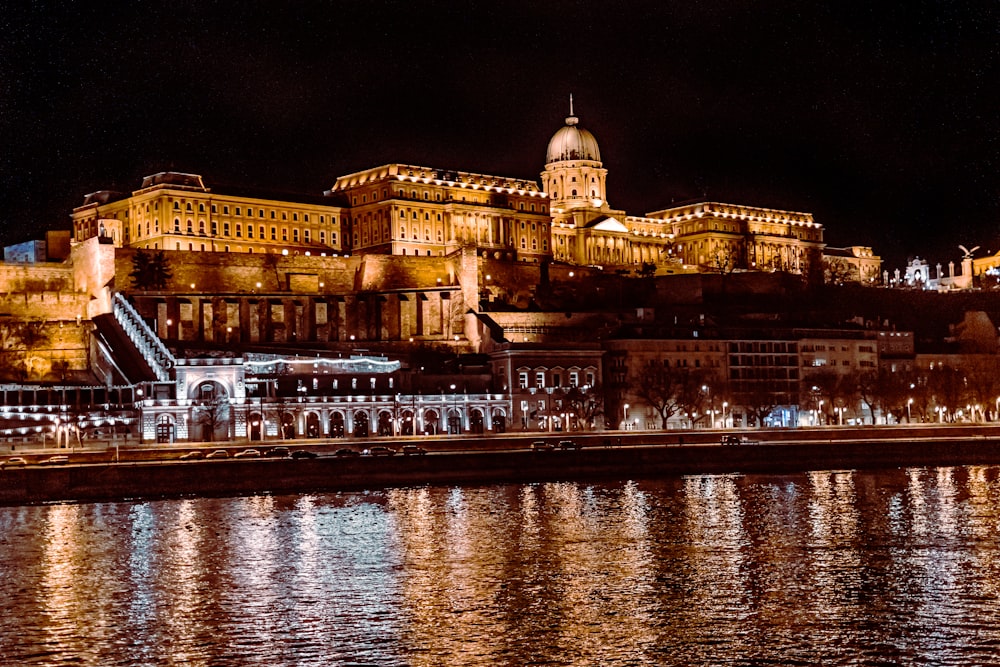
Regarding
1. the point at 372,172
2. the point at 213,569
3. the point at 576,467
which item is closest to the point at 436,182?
the point at 372,172

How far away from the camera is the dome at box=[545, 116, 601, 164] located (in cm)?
12050

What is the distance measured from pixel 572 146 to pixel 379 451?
247 ft

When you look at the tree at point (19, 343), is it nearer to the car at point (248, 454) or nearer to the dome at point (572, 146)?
the car at point (248, 454)

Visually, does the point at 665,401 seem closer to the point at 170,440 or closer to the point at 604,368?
the point at 604,368

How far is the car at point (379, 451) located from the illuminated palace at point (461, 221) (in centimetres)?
3315

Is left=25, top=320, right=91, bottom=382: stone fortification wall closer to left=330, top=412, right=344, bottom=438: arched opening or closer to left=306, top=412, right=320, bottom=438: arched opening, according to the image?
left=306, top=412, right=320, bottom=438: arched opening

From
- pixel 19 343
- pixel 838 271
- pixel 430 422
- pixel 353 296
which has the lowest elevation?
pixel 430 422

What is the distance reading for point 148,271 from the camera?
247 feet

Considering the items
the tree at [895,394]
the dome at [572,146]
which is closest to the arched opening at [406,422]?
the tree at [895,394]

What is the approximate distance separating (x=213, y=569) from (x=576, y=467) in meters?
20.7

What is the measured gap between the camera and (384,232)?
319 ft

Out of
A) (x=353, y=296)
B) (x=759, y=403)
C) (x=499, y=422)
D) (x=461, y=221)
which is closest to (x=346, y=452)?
(x=499, y=422)

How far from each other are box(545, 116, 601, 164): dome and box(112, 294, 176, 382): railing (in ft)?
192

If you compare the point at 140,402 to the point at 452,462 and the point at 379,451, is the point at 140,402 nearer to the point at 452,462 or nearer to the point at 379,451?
the point at 379,451
